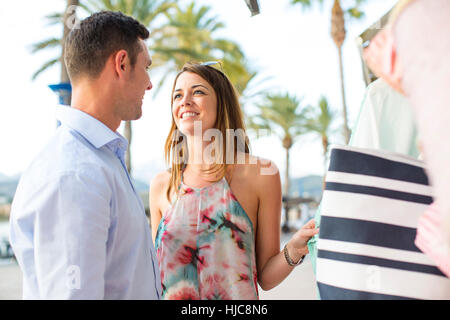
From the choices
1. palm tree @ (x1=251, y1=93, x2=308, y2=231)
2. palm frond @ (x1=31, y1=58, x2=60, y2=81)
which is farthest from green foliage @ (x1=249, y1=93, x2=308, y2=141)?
palm frond @ (x1=31, y1=58, x2=60, y2=81)

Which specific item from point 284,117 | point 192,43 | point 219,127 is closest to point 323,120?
point 284,117

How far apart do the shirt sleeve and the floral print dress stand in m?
0.68

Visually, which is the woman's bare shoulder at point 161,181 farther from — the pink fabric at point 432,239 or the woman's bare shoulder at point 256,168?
the pink fabric at point 432,239

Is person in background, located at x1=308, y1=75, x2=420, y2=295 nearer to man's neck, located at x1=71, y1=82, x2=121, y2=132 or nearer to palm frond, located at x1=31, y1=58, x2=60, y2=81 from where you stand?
man's neck, located at x1=71, y1=82, x2=121, y2=132

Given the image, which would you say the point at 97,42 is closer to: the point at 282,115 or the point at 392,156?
the point at 392,156

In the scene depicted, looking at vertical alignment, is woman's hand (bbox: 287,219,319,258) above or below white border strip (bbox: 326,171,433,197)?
below

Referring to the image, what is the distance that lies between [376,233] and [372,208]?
45 mm

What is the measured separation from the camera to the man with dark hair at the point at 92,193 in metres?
0.91

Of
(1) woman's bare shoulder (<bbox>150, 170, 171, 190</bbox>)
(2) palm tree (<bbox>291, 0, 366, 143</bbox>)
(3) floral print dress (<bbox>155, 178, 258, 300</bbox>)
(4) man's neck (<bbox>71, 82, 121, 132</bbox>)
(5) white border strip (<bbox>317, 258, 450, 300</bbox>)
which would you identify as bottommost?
(3) floral print dress (<bbox>155, 178, 258, 300</bbox>)

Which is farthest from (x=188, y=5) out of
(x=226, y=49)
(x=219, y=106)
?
(x=219, y=106)

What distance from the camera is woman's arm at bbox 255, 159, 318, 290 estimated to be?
65.1 inches

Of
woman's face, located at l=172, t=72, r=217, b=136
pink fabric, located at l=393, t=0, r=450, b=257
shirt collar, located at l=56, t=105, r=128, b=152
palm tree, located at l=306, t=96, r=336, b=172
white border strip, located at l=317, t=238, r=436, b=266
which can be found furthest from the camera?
palm tree, located at l=306, t=96, r=336, b=172

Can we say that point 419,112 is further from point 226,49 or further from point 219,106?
point 226,49
